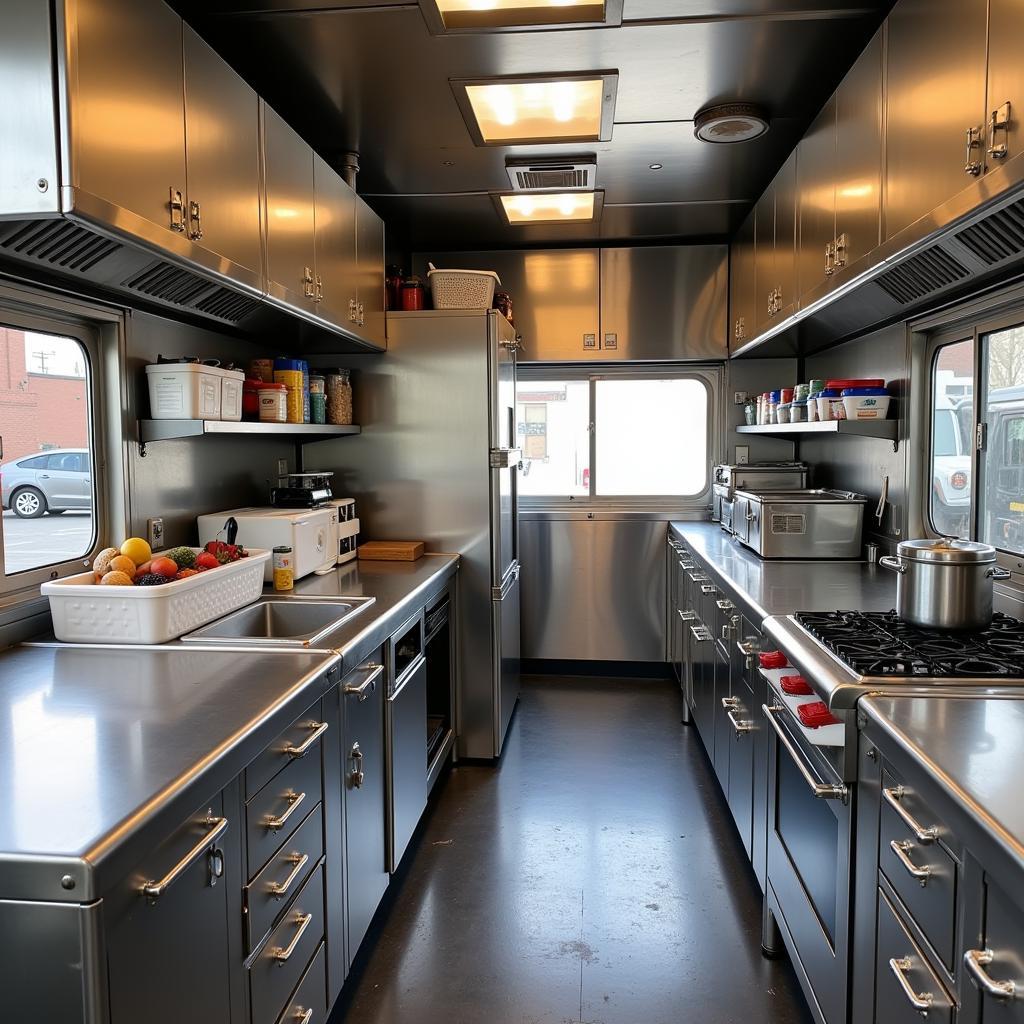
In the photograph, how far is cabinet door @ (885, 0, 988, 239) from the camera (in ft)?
5.56

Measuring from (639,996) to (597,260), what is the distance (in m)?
3.89

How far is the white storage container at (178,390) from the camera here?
7.84ft

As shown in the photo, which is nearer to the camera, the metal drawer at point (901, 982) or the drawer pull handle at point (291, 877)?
the metal drawer at point (901, 982)

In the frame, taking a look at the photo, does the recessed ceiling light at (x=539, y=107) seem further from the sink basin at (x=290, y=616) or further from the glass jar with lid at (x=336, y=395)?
the sink basin at (x=290, y=616)

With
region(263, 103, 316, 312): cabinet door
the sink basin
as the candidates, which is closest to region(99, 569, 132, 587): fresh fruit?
the sink basin

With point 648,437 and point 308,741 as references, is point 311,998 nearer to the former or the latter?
point 308,741

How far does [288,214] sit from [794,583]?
2017mm

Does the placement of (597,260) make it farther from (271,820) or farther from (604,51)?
(271,820)

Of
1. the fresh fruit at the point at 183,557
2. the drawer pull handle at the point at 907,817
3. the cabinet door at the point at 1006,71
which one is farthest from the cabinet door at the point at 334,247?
the drawer pull handle at the point at 907,817

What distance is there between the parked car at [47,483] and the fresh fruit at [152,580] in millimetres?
348

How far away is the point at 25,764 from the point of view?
1.28m

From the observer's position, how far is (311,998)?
180 cm

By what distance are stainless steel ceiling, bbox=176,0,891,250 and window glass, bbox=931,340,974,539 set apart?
1006 millimetres

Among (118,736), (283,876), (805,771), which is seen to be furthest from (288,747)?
(805,771)
